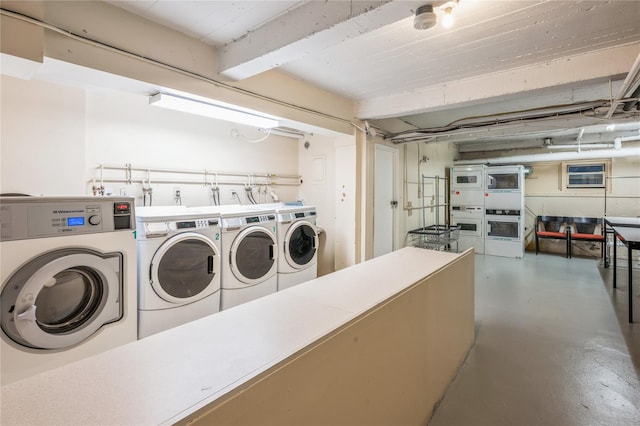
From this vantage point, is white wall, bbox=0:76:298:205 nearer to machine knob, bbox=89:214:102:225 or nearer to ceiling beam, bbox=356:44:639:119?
machine knob, bbox=89:214:102:225

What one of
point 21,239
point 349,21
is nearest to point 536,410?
point 349,21

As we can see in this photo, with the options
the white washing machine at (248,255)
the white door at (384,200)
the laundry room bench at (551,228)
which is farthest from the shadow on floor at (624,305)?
the white washing machine at (248,255)

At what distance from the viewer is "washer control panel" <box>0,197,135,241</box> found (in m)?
1.48

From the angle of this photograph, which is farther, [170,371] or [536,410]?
[536,410]

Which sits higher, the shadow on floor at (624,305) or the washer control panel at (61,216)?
the washer control panel at (61,216)

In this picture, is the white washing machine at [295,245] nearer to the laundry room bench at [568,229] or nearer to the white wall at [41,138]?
the white wall at [41,138]

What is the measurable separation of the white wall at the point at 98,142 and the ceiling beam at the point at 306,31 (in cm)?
135

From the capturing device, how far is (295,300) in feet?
4.34

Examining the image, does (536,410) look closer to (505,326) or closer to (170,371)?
(505,326)

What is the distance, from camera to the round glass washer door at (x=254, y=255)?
2.77 m

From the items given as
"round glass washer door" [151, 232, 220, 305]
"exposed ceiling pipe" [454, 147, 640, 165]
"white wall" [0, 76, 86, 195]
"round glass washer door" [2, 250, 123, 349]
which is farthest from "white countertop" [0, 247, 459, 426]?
"exposed ceiling pipe" [454, 147, 640, 165]

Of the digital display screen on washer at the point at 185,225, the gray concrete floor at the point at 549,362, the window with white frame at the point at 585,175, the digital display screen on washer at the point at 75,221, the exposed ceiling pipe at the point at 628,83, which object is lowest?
the gray concrete floor at the point at 549,362

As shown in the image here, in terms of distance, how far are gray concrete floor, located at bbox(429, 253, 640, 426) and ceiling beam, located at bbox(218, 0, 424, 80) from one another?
2263 mm

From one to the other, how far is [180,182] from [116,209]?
1510 millimetres
